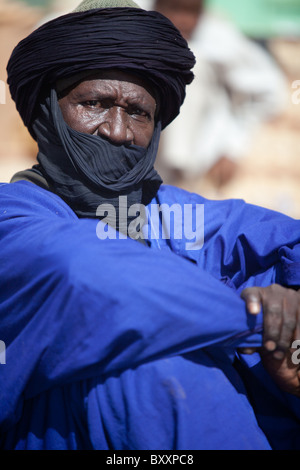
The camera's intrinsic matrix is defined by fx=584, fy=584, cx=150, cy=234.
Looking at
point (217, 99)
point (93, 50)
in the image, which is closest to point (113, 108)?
point (93, 50)

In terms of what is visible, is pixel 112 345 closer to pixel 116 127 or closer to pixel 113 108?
pixel 116 127

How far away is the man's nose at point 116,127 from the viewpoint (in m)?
2.44

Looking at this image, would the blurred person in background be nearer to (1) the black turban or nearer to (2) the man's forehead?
(1) the black turban

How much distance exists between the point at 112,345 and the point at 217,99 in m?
4.42

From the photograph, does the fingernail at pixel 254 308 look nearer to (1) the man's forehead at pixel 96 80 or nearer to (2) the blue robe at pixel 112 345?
(2) the blue robe at pixel 112 345

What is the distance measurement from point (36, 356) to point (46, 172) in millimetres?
927

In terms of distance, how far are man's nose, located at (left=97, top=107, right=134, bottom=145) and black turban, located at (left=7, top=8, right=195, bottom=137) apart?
0.19 m

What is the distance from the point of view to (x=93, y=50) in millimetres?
2416

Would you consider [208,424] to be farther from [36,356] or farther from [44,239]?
[44,239]

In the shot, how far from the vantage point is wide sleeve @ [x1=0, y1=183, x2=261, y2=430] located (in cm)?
174

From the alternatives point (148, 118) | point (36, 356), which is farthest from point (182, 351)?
point (148, 118)

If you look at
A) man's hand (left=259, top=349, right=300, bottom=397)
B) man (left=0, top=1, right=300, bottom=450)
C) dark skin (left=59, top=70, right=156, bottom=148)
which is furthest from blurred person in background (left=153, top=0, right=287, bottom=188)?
man's hand (left=259, top=349, right=300, bottom=397)

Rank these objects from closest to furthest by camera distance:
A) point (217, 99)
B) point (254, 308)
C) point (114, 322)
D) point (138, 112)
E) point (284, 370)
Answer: point (114, 322), point (254, 308), point (284, 370), point (138, 112), point (217, 99)

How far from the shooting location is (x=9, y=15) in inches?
209
